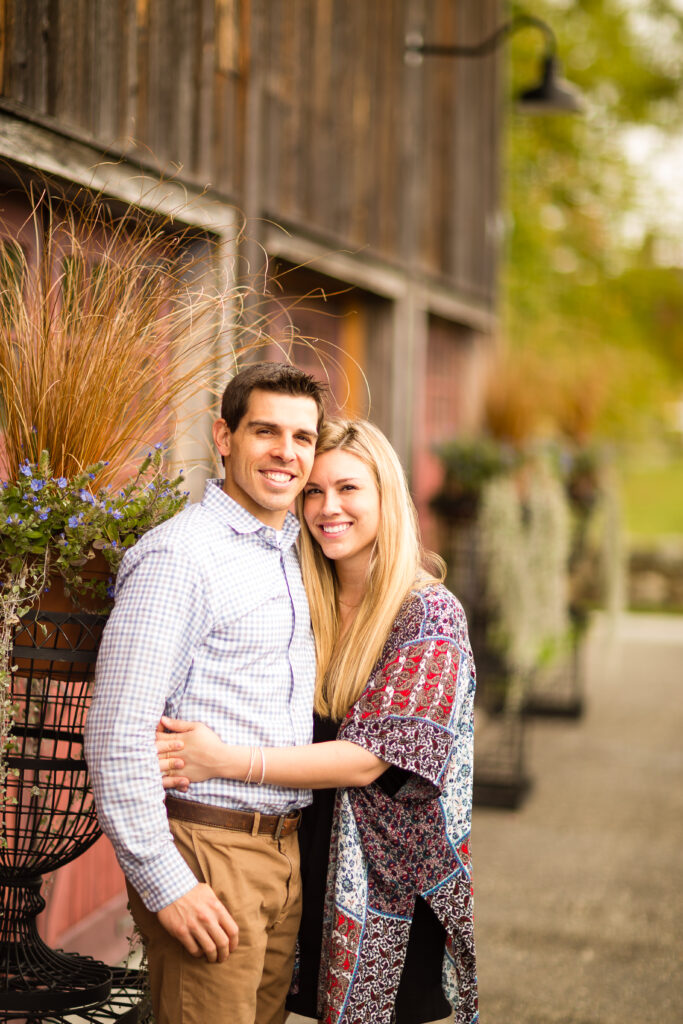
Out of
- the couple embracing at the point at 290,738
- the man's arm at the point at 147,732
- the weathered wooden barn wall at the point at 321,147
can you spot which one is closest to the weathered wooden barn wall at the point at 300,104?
the weathered wooden barn wall at the point at 321,147

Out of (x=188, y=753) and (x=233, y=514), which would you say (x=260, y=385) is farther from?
(x=188, y=753)

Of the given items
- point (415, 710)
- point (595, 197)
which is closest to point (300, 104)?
point (415, 710)

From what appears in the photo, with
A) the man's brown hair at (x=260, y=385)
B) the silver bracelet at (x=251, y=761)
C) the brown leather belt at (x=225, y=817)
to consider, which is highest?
the man's brown hair at (x=260, y=385)

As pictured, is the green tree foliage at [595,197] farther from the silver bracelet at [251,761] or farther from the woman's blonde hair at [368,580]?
the silver bracelet at [251,761]

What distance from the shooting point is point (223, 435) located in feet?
7.13

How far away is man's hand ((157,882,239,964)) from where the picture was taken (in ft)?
6.05

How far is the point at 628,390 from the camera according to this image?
1634 cm

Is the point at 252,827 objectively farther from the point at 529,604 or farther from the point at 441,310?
the point at 441,310

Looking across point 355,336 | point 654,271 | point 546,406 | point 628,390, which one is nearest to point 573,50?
point 654,271

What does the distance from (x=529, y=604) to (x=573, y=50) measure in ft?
39.9

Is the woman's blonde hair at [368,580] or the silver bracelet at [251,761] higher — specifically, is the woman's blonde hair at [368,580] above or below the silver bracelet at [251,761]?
above

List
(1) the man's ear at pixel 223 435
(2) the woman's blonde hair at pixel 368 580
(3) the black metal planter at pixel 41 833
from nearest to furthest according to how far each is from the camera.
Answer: (3) the black metal planter at pixel 41 833 → (1) the man's ear at pixel 223 435 → (2) the woman's blonde hair at pixel 368 580

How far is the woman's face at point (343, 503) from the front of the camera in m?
2.33

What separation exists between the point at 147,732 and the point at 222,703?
20cm
